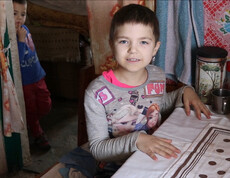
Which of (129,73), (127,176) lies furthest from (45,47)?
(127,176)

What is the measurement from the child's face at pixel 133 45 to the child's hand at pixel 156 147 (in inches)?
10.4

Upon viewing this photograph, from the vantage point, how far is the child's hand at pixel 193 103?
42.1 inches

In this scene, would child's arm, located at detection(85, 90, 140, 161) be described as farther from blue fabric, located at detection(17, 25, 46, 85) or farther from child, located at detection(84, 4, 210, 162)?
blue fabric, located at detection(17, 25, 46, 85)

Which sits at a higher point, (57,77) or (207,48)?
(207,48)

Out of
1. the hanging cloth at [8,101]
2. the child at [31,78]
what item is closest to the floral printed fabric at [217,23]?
the hanging cloth at [8,101]

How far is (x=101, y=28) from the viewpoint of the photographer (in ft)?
4.95

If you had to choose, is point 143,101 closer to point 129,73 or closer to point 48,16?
point 129,73

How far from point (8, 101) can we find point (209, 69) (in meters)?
1.15

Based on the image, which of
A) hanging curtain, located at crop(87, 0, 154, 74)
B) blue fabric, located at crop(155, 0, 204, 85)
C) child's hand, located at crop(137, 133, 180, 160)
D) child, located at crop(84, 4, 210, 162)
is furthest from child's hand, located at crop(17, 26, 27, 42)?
child's hand, located at crop(137, 133, 180, 160)

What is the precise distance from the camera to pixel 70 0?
10.0ft

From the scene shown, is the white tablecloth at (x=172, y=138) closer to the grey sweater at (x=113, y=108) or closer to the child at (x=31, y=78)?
the grey sweater at (x=113, y=108)

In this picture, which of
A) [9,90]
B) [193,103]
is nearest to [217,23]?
[193,103]

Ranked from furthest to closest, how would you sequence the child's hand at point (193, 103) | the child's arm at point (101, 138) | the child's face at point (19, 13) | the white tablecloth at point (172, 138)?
the child's face at point (19, 13), the child's hand at point (193, 103), the child's arm at point (101, 138), the white tablecloth at point (172, 138)

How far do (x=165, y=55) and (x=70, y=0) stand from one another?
191 centimetres
